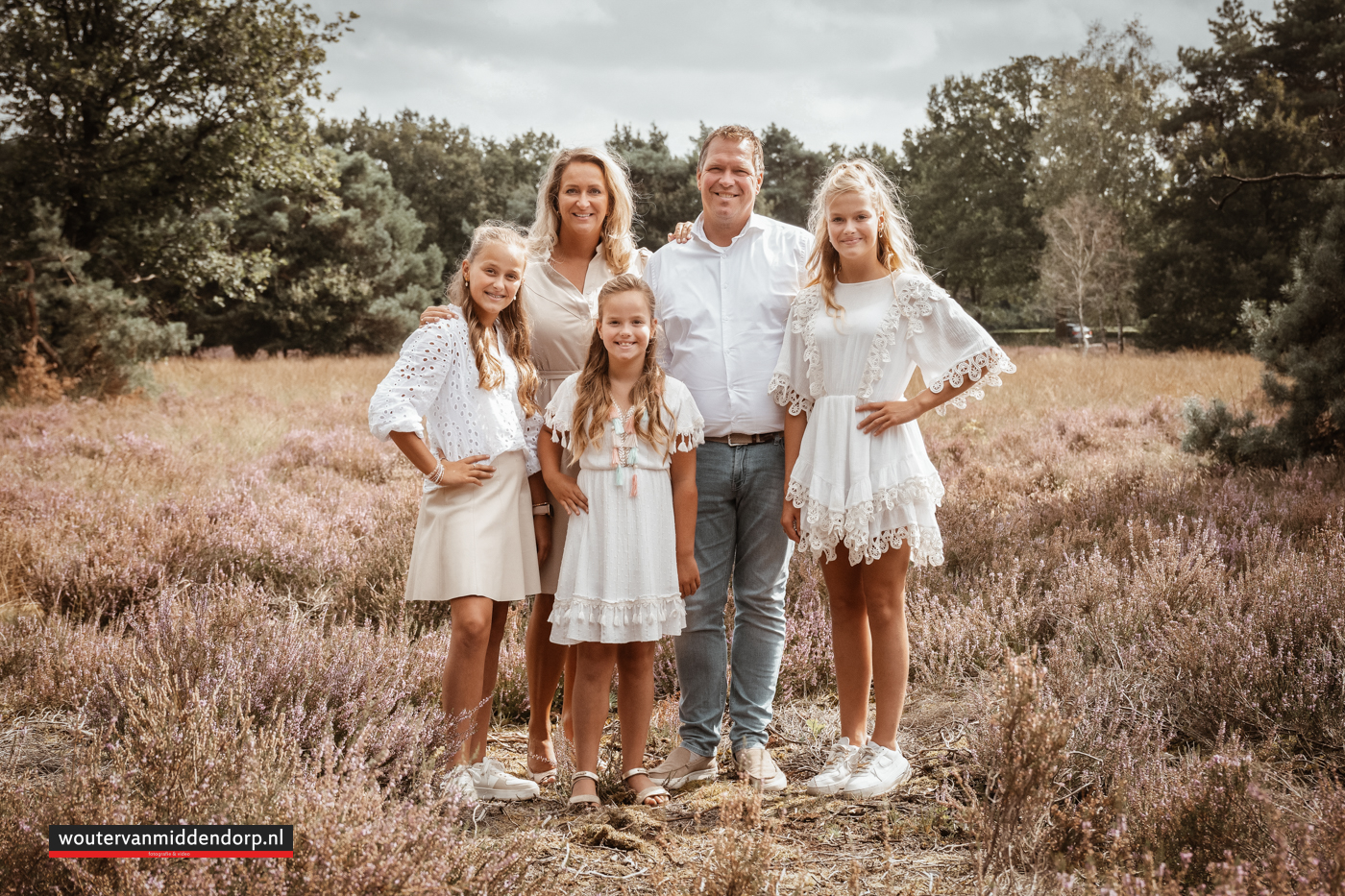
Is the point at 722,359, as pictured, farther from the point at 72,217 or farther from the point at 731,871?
the point at 72,217

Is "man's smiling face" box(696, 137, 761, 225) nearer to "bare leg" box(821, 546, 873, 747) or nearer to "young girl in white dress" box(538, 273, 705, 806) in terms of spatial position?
"young girl in white dress" box(538, 273, 705, 806)

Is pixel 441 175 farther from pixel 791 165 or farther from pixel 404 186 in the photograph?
pixel 791 165

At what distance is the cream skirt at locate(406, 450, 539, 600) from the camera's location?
281 cm

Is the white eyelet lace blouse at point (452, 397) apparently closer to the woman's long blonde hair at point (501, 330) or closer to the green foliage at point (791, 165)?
the woman's long blonde hair at point (501, 330)

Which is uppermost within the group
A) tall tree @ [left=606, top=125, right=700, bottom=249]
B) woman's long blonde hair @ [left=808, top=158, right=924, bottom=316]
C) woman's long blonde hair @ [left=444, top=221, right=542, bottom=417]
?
tall tree @ [left=606, top=125, right=700, bottom=249]

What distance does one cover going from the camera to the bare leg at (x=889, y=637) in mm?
2934

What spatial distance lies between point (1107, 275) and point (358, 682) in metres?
30.1

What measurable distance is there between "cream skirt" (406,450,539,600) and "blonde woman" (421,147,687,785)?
193 mm

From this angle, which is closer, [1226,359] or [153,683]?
[153,683]

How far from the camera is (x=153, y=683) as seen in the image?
8.77 feet

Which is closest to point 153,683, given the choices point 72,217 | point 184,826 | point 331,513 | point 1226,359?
point 184,826

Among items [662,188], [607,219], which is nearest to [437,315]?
[607,219]

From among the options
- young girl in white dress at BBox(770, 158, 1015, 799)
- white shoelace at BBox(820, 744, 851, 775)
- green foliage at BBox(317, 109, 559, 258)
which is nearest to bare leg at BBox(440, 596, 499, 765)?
young girl in white dress at BBox(770, 158, 1015, 799)

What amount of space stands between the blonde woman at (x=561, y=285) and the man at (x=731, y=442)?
9.8 inches
